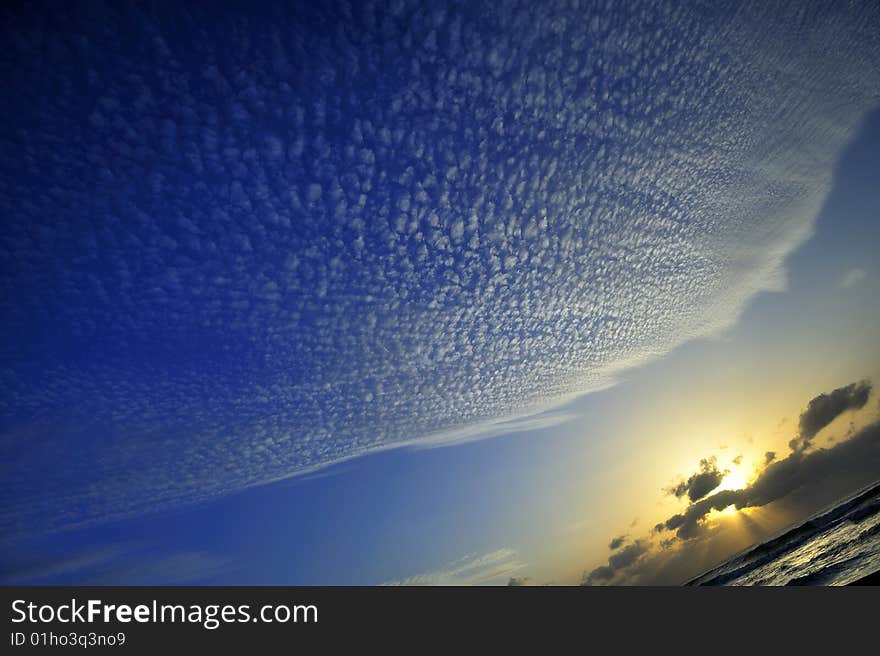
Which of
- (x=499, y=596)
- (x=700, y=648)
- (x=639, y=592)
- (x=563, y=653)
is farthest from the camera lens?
(x=499, y=596)

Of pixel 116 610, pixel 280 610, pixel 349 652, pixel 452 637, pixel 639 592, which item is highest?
pixel 116 610

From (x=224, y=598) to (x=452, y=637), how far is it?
5641 mm

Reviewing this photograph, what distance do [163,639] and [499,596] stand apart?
26.9 ft

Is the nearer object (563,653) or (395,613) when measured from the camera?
(563,653)

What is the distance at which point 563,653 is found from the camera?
23.6 ft

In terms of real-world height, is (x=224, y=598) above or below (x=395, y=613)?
above

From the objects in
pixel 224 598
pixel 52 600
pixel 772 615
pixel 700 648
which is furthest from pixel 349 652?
pixel 772 615

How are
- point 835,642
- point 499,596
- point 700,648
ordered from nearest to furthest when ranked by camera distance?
point 835,642 → point 700,648 → point 499,596

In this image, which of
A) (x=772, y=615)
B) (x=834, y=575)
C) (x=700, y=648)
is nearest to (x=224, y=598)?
(x=700, y=648)

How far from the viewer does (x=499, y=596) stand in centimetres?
999

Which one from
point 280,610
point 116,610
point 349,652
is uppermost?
point 116,610

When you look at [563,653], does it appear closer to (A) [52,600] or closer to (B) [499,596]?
(B) [499,596]

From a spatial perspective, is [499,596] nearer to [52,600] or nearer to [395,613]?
[395,613]

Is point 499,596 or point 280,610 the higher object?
point 280,610
